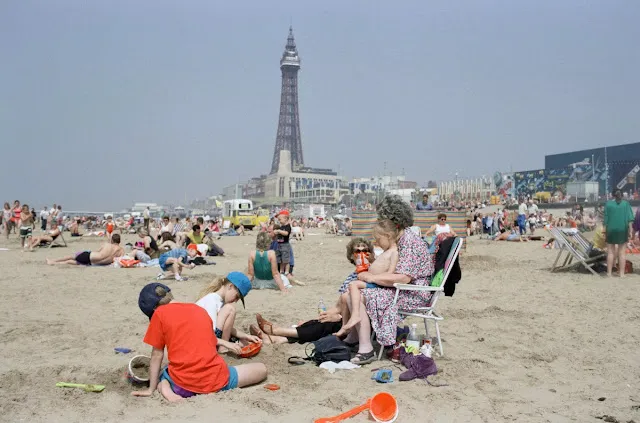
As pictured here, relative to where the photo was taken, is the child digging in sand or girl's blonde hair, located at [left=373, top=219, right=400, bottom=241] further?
girl's blonde hair, located at [left=373, top=219, right=400, bottom=241]

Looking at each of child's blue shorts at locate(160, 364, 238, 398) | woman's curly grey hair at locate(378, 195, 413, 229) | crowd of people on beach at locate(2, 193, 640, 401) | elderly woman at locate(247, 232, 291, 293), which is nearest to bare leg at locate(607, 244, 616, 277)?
crowd of people on beach at locate(2, 193, 640, 401)

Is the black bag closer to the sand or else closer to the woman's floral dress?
the sand

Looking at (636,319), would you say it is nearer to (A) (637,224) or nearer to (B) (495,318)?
(B) (495,318)

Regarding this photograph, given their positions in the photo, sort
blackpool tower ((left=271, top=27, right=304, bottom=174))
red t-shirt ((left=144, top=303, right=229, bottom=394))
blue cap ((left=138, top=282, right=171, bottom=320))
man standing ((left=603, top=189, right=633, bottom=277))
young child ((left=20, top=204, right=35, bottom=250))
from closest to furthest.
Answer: red t-shirt ((left=144, top=303, right=229, bottom=394)) < blue cap ((left=138, top=282, right=171, bottom=320)) < man standing ((left=603, top=189, right=633, bottom=277)) < young child ((left=20, top=204, right=35, bottom=250)) < blackpool tower ((left=271, top=27, right=304, bottom=174))

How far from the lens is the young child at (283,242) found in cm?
933

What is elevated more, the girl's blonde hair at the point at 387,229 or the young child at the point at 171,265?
the girl's blonde hair at the point at 387,229

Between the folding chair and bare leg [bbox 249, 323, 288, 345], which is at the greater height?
the folding chair

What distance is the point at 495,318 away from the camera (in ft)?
19.8

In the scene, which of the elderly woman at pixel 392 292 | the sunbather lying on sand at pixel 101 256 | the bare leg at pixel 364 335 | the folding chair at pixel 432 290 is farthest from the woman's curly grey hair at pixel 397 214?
the sunbather lying on sand at pixel 101 256

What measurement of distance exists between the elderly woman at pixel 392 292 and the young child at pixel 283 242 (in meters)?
4.61

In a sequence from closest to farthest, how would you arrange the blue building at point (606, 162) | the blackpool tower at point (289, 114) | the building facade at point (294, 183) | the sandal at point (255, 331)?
the sandal at point (255, 331) → the blue building at point (606, 162) → the building facade at point (294, 183) → the blackpool tower at point (289, 114)

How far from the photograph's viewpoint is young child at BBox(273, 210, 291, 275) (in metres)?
9.33

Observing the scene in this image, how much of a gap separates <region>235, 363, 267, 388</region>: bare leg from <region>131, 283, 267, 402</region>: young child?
0.27ft

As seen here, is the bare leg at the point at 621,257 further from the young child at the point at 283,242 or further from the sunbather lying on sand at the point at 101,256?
the sunbather lying on sand at the point at 101,256
